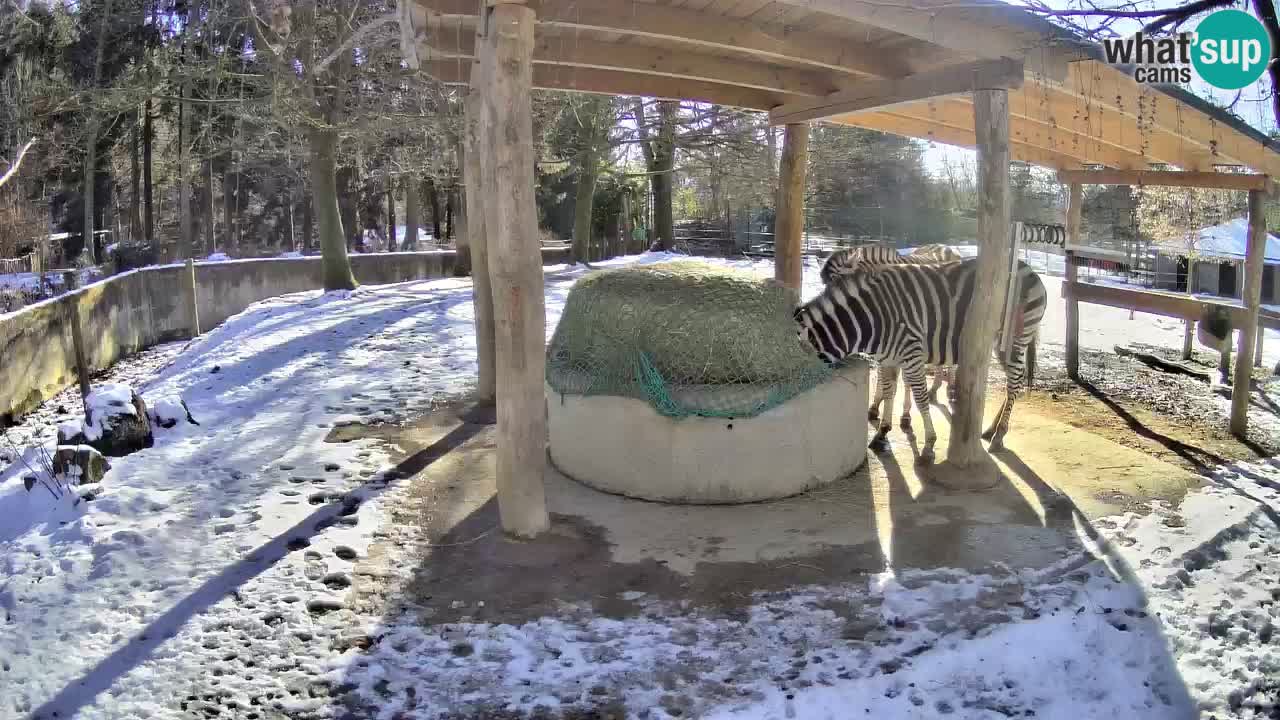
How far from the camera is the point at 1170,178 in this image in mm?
8898

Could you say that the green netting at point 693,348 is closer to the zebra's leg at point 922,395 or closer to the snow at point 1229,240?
the zebra's leg at point 922,395

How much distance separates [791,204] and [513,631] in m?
6.00

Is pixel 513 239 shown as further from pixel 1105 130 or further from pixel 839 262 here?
pixel 1105 130

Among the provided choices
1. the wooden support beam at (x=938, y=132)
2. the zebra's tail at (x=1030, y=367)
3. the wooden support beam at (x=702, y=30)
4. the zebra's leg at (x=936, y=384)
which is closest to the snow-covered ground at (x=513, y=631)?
the zebra's leg at (x=936, y=384)

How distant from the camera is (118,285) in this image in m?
14.4

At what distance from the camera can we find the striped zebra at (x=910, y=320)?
6422mm

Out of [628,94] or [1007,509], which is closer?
[1007,509]

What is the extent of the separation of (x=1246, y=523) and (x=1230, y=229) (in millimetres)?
21510

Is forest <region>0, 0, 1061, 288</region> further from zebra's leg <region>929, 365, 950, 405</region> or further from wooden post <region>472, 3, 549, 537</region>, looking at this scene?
zebra's leg <region>929, 365, 950, 405</region>

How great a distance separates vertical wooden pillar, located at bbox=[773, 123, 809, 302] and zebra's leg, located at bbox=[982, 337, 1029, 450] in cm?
218

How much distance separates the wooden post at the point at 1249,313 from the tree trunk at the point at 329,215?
539 inches

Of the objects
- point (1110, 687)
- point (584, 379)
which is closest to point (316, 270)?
point (584, 379)

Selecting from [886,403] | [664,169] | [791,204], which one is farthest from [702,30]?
[664,169]

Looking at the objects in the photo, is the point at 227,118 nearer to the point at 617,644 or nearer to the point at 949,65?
the point at 949,65
